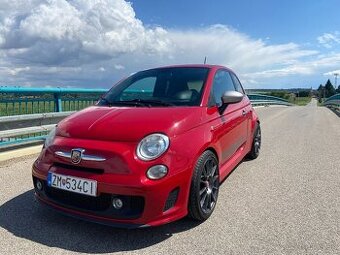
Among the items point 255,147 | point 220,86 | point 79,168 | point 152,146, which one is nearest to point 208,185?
point 152,146

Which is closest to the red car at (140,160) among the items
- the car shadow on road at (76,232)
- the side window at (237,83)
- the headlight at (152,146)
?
the headlight at (152,146)

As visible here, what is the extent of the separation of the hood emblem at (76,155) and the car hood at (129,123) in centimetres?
18

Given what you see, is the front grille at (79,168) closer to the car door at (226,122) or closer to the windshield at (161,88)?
the windshield at (161,88)

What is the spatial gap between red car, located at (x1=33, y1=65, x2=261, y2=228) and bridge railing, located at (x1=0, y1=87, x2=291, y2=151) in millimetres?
2794

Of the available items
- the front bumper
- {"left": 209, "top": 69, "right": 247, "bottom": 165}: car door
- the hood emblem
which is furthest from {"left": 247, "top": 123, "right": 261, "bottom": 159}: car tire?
the hood emblem

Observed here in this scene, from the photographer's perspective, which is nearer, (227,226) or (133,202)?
(133,202)

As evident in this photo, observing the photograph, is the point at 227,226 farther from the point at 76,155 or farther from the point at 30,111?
the point at 30,111

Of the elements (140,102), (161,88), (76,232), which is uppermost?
(161,88)

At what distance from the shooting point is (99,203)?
3.11 meters

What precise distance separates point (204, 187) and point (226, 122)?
104 cm

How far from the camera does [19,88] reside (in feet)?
21.0

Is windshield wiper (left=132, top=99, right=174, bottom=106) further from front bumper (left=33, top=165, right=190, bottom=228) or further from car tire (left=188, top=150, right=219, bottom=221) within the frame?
front bumper (left=33, top=165, right=190, bottom=228)

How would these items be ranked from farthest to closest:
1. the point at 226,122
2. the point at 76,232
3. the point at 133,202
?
1. the point at 226,122
2. the point at 76,232
3. the point at 133,202

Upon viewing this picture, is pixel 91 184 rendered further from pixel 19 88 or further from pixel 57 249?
pixel 19 88
